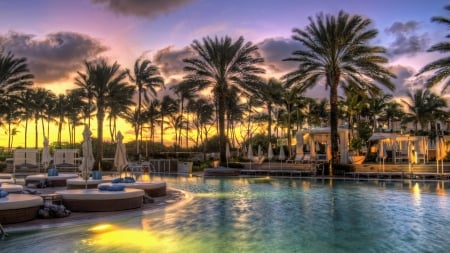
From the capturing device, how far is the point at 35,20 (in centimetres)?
1845

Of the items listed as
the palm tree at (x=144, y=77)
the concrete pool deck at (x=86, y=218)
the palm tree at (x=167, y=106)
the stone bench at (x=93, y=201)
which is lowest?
the concrete pool deck at (x=86, y=218)

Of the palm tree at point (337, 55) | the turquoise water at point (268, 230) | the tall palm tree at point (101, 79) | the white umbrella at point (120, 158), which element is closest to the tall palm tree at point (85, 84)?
the tall palm tree at point (101, 79)

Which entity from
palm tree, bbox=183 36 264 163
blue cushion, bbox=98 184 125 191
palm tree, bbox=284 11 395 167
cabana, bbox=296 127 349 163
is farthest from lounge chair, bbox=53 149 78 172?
blue cushion, bbox=98 184 125 191

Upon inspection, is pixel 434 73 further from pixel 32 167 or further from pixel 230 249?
pixel 32 167

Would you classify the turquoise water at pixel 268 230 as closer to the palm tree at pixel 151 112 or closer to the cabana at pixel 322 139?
the cabana at pixel 322 139

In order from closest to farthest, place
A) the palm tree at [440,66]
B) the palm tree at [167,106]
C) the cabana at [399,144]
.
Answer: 1. the palm tree at [440,66]
2. the cabana at [399,144]
3. the palm tree at [167,106]

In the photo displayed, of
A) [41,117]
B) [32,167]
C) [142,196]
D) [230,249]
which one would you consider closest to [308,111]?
[32,167]

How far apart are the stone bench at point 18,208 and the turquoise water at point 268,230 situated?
1.06 m

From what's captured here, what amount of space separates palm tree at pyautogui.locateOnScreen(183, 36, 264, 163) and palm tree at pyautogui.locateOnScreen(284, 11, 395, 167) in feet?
A: 15.8

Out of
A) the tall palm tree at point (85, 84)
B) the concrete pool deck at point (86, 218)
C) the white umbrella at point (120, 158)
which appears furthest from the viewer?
the tall palm tree at point (85, 84)

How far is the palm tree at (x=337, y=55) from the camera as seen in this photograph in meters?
25.8

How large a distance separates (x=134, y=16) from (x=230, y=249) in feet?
52.4

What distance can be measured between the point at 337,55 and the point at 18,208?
21853mm

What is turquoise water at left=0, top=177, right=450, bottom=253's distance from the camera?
7.67 m
